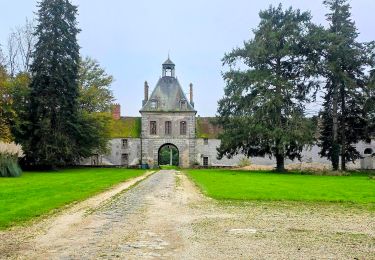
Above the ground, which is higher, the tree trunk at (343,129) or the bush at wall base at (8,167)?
the tree trunk at (343,129)

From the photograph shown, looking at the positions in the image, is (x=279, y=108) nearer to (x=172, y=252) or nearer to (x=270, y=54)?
(x=270, y=54)

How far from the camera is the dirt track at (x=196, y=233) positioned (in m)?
6.73

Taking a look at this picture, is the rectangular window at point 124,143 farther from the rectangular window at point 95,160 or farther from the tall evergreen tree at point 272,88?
the tall evergreen tree at point 272,88

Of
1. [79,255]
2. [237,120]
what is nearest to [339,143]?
[237,120]

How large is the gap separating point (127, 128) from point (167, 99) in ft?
20.8

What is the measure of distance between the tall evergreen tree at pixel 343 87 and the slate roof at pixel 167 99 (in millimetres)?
19636

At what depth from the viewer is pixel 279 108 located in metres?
35.4

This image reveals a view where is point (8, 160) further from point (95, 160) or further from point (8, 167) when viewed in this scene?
point (95, 160)

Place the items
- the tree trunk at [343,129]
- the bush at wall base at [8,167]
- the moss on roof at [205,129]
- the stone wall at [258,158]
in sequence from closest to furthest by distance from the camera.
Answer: the bush at wall base at [8,167], the tree trunk at [343,129], the stone wall at [258,158], the moss on roof at [205,129]

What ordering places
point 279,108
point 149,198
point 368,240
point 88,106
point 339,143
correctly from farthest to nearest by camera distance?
point 88,106, point 339,143, point 279,108, point 149,198, point 368,240

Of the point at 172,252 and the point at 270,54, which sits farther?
the point at 270,54

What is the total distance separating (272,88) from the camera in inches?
1403

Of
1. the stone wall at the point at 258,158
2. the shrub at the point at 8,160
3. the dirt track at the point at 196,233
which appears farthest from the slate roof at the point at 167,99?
the dirt track at the point at 196,233

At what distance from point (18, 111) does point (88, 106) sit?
35.2ft
